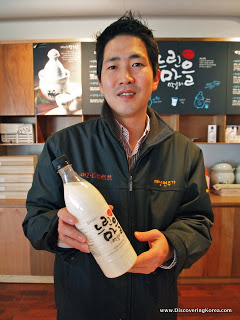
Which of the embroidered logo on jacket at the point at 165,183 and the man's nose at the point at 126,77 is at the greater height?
the man's nose at the point at 126,77

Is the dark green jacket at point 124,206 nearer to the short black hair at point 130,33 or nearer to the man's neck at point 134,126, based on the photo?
the man's neck at point 134,126

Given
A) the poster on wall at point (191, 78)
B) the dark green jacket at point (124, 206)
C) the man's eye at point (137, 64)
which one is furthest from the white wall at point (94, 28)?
the dark green jacket at point (124, 206)

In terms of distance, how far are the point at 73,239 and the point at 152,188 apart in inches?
14.9

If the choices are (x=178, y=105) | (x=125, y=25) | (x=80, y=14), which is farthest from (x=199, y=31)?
(x=125, y=25)

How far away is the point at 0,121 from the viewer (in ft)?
8.51

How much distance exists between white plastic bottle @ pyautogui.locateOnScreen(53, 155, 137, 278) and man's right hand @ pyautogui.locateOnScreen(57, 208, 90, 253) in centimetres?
1

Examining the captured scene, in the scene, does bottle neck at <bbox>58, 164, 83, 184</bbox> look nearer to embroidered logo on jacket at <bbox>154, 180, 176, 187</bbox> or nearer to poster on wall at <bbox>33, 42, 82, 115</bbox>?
embroidered logo on jacket at <bbox>154, 180, 176, 187</bbox>

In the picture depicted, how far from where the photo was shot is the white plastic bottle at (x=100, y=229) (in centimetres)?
58

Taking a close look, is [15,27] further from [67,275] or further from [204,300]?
[204,300]

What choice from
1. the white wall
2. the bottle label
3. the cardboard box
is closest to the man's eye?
the bottle label

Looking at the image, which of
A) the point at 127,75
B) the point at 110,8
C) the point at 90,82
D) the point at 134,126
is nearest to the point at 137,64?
the point at 127,75

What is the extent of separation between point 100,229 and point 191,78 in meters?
2.24

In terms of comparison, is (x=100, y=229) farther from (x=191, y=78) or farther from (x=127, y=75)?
(x=191, y=78)

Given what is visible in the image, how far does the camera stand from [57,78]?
7.51ft
